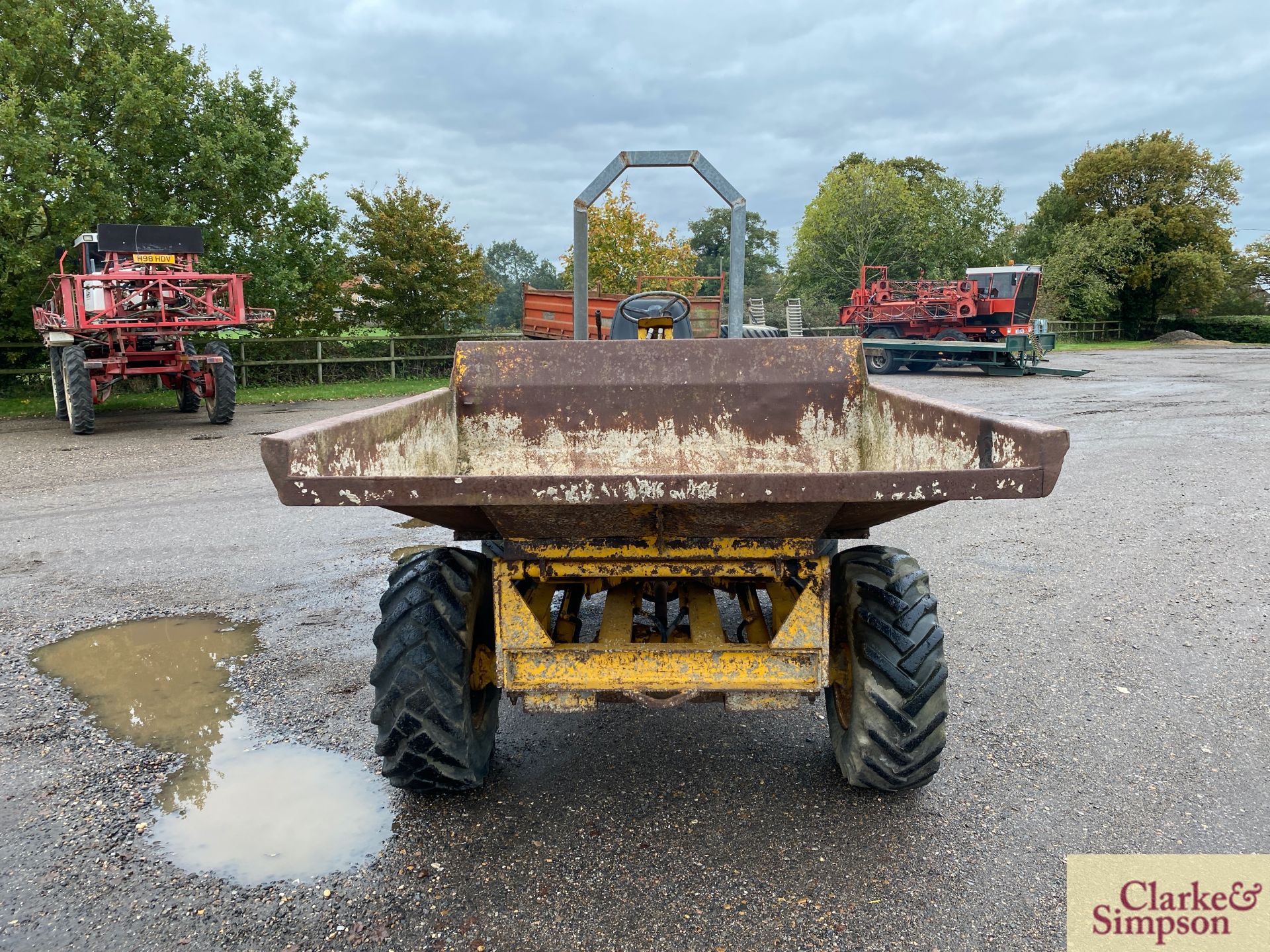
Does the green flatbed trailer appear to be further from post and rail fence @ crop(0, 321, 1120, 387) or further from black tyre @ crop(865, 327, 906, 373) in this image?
post and rail fence @ crop(0, 321, 1120, 387)

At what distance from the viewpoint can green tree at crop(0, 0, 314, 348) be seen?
13398mm

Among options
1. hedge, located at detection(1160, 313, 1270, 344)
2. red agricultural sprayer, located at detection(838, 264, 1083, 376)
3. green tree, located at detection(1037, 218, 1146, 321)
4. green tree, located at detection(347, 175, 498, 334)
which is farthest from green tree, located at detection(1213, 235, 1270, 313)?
green tree, located at detection(347, 175, 498, 334)

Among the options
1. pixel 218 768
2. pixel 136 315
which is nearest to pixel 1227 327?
pixel 136 315

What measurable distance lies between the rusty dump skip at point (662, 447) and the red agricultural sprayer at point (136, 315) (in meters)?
9.01

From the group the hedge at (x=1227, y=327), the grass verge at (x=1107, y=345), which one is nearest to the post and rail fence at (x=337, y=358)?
the grass verge at (x=1107, y=345)

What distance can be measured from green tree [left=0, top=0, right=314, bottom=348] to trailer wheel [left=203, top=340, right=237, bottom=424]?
3626 mm

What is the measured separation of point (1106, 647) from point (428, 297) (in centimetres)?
1943

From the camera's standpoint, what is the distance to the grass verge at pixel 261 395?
14648 mm

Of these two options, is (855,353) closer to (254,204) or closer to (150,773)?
(150,773)

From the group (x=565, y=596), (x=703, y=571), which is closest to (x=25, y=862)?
(x=565, y=596)

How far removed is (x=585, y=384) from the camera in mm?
3990

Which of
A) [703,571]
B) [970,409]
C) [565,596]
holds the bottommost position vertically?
[565,596]

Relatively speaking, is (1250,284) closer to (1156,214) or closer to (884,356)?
(1156,214)

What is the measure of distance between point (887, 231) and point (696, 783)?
4221 cm
